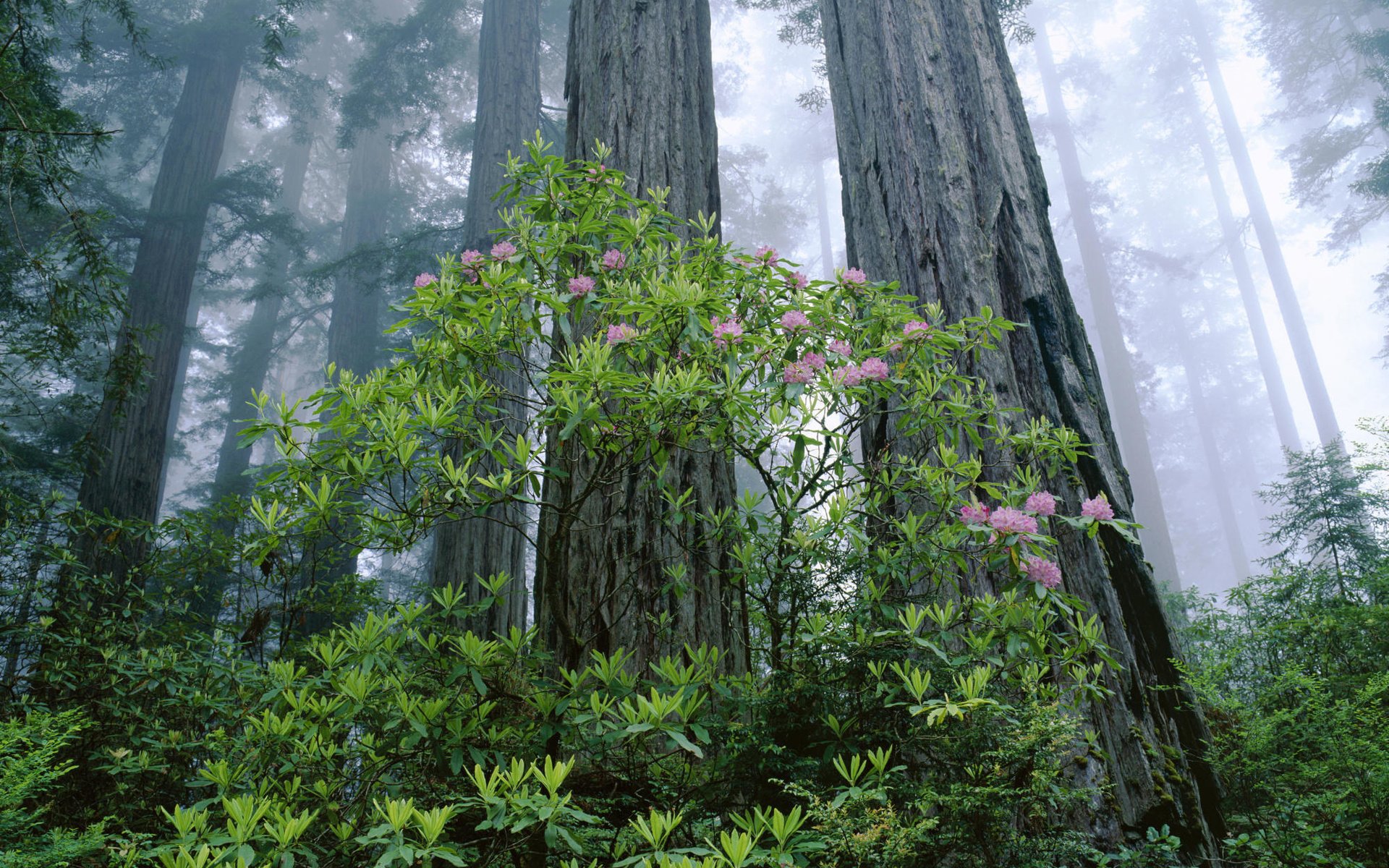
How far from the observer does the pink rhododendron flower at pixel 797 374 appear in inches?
73.4

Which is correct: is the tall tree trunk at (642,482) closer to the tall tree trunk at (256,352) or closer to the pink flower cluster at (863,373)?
the pink flower cluster at (863,373)

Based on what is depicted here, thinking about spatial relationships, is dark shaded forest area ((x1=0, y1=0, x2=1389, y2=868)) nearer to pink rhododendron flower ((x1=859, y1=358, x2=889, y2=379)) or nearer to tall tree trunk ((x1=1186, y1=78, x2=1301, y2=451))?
pink rhododendron flower ((x1=859, y1=358, x2=889, y2=379))

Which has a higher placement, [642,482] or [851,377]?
[851,377]

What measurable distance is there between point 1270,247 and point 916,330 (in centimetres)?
3181

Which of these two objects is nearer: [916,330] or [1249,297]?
[916,330]

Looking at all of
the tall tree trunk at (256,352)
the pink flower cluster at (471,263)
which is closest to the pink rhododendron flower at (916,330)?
the pink flower cluster at (471,263)

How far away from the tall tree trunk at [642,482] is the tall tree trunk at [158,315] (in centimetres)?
289

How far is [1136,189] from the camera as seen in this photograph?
4112 centimetres

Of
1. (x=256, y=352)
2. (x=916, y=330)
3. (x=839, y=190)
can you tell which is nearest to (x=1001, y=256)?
(x=916, y=330)

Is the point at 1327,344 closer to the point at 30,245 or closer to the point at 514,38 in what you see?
the point at 514,38

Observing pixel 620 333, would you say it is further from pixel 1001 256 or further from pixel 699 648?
pixel 1001 256

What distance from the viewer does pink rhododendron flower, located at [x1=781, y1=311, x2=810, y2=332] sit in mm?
1974

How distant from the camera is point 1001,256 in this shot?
10.2 ft

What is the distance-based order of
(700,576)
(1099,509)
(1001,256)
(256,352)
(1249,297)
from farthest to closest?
(1249,297) → (256,352) → (1001,256) → (700,576) → (1099,509)
